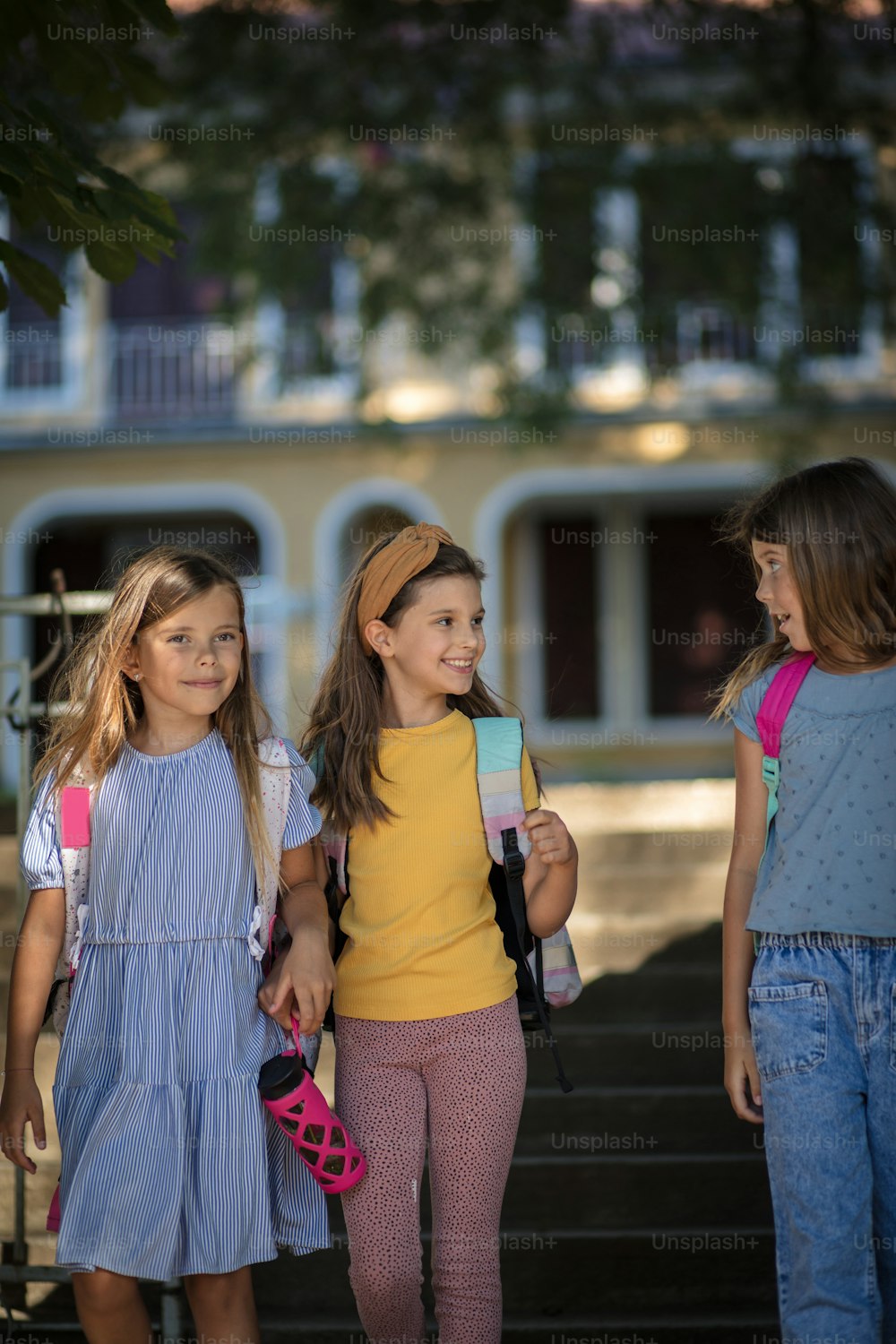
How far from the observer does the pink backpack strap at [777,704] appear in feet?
8.32

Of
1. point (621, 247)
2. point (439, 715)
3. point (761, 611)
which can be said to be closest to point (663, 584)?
point (761, 611)

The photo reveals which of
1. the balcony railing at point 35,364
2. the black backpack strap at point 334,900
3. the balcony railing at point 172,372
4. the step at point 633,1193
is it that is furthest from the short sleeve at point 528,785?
the balcony railing at point 35,364

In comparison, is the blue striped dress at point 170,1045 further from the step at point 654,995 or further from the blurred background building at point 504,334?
the step at point 654,995

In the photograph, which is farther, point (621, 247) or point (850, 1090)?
point (621, 247)

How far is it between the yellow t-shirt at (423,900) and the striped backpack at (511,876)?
3 cm

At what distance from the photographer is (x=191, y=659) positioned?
2.62 metres

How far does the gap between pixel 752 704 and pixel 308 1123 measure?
108cm

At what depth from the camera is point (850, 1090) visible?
231 centimetres

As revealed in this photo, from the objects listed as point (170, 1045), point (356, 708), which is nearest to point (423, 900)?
point (356, 708)

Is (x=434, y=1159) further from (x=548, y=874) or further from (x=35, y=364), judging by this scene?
(x=35, y=364)

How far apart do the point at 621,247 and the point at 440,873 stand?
789 cm

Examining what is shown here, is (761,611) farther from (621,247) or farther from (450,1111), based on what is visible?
(450,1111)

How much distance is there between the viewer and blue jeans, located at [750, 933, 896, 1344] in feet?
7.43

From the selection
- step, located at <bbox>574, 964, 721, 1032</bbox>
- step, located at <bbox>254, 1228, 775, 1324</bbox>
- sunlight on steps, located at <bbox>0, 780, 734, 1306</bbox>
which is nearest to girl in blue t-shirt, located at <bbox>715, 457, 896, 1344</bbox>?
step, located at <bbox>254, 1228, 775, 1324</bbox>
